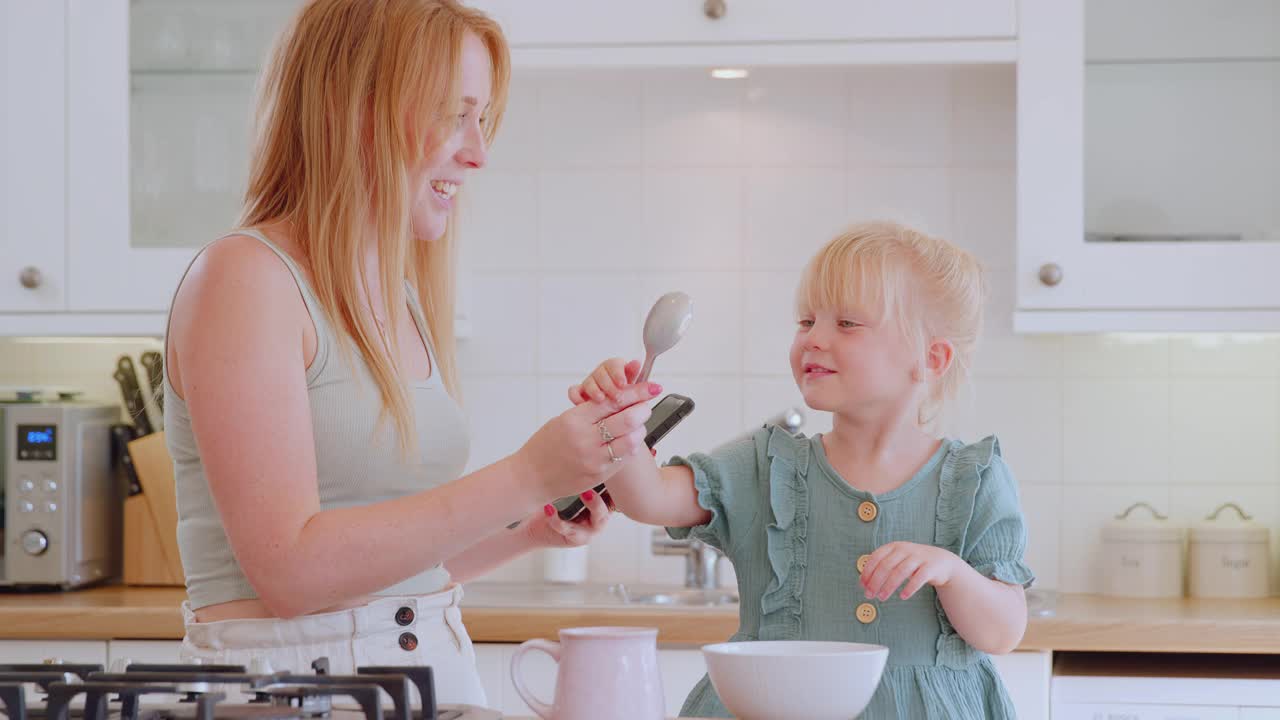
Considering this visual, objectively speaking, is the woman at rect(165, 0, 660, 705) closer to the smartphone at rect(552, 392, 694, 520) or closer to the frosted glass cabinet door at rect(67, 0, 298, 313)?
the smartphone at rect(552, 392, 694, 520)

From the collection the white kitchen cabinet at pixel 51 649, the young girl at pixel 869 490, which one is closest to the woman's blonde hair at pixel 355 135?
the young girl at pixel 869 490

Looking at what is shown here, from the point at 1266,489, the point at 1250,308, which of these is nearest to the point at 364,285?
the point at 1250,308

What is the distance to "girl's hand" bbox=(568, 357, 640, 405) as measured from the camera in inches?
A: 42.0

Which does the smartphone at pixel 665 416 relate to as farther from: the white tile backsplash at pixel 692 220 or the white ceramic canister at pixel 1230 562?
the white ceramic canister at pixel 1230 562

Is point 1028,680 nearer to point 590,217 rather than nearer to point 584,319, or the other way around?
point 584,319

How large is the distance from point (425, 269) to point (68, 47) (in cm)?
132

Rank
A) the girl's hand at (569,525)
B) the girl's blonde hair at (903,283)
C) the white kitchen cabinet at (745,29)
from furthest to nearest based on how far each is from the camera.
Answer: the white kitchen cabinet at (745,29), the girl's blonde hair at (903,283), the girl's hand at (569,525)

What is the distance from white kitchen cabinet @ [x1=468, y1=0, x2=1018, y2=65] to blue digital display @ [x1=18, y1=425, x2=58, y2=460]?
3.42ft

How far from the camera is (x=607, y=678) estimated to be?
2.85 feet

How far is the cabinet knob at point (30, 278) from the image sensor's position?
2.31 m

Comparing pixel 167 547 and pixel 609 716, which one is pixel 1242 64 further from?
pixel 167 547

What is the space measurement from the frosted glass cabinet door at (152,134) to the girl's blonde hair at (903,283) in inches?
50.9

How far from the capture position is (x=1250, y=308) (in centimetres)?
217

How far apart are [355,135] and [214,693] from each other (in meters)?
0.57
